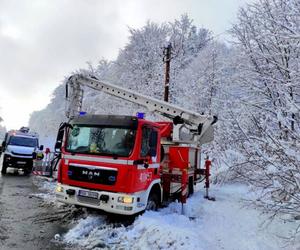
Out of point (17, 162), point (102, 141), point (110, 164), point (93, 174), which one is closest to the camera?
point (110, 164)

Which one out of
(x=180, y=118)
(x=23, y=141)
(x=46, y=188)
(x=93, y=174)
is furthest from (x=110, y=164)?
(x=23, y=141)

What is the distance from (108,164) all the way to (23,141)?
41.8ft

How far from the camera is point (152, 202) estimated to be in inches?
337

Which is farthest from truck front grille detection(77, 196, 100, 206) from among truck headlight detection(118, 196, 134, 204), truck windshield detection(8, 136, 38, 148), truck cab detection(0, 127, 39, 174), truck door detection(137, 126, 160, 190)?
truck windshield detection(8, 136, 38, 148)

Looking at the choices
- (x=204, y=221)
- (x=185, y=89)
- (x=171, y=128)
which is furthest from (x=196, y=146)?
(x=185, y=89)

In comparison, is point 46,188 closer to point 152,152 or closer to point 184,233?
point 152,152

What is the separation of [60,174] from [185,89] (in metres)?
17.6

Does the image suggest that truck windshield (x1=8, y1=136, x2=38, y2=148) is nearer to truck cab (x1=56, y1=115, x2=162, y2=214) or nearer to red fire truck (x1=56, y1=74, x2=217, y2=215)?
red fire truck (x1=56, y1=74, x2=217, y2=215)

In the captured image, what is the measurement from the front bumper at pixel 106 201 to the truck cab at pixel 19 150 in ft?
35.2

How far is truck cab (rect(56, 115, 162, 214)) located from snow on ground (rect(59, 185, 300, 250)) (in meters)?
0.47

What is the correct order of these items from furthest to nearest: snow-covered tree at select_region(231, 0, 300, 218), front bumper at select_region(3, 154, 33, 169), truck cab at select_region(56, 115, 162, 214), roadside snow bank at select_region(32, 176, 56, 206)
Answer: front bumper at select_region(3, 154, 33, 169), roadside snow bank at select_region(32, 176, 56, 206), truck cab at select_region(56, 115, 162, 214), snow-covered tree at select_region(231, 0, 300, 218)

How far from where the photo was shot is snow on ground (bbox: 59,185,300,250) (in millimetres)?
6211

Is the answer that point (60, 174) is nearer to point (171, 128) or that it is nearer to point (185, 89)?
point (171, 128)

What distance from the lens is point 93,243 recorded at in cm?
644
